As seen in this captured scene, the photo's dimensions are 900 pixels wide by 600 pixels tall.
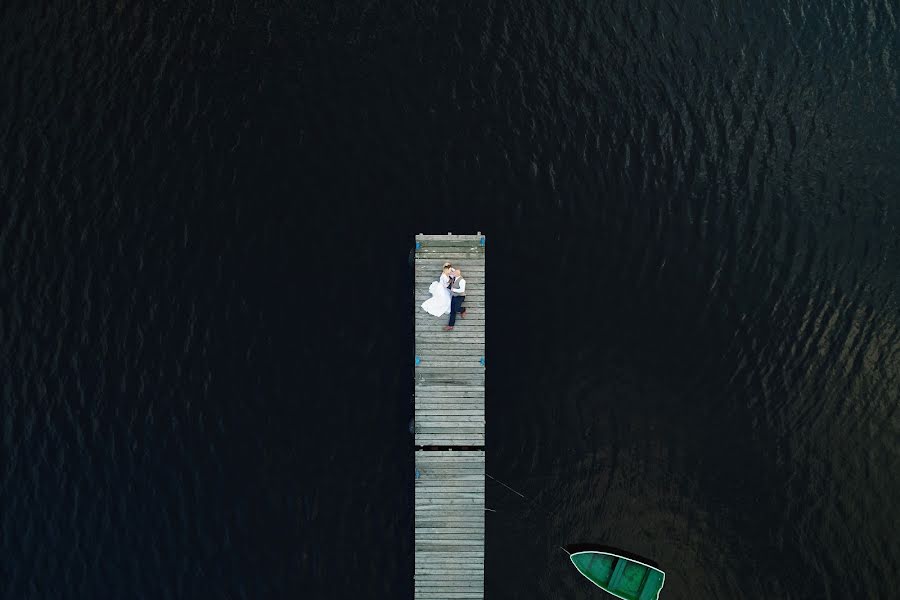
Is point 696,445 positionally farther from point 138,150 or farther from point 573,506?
point 138,150

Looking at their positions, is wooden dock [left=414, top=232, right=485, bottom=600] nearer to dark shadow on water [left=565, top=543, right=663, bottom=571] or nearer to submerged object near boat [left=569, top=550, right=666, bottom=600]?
dark shadow on water [left=565, top=543, right=663, bottom=571]

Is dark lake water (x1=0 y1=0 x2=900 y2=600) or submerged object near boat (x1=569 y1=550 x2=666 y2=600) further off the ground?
dark lake water (x1=0 y1=0 x2=900 y2=600)

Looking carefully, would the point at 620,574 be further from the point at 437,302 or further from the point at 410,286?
the point at 410,286

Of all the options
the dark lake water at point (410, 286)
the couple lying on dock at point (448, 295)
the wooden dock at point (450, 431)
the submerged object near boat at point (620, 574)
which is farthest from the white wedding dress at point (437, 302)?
the submerged object near boat at point (620, 574)

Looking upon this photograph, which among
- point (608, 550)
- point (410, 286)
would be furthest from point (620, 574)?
point (410, 286)

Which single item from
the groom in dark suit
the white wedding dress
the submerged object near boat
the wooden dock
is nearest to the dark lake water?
the submerged object near boat

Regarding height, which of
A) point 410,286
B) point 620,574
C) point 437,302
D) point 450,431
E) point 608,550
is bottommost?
point 620,574
